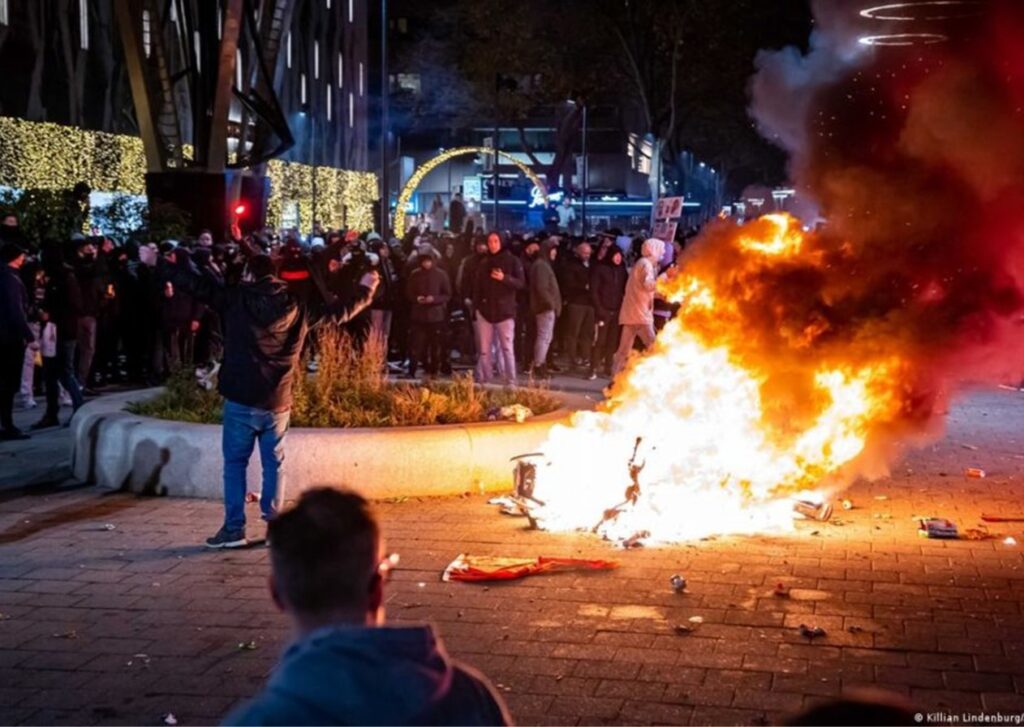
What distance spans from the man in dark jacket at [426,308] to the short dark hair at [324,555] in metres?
13.9

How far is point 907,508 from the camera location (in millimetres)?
10023

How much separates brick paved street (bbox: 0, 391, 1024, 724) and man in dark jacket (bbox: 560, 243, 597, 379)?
8.88 meters

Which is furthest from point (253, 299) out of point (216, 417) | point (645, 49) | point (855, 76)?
point (645, 49)

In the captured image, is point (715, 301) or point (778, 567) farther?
point (715, 301)

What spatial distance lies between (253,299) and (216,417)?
2358mm

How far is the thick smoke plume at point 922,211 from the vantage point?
9.16 meters

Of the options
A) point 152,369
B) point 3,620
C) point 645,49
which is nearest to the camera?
point 3,620

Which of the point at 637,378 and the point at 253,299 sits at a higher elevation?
the point at 253,299

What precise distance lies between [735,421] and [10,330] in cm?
673

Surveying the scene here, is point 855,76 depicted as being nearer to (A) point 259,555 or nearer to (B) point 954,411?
(A) point 259,555

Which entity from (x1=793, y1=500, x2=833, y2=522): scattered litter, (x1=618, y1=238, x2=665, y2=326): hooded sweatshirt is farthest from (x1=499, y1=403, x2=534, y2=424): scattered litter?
A: (x1=618, y1=238, x2=665, y2=326): hooded sweatshirt

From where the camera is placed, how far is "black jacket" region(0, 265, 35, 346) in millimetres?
12094

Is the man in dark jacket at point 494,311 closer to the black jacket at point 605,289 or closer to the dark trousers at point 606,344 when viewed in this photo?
the black jacket at point 605,289

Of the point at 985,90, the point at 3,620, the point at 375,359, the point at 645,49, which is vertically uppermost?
the point at 645,49
